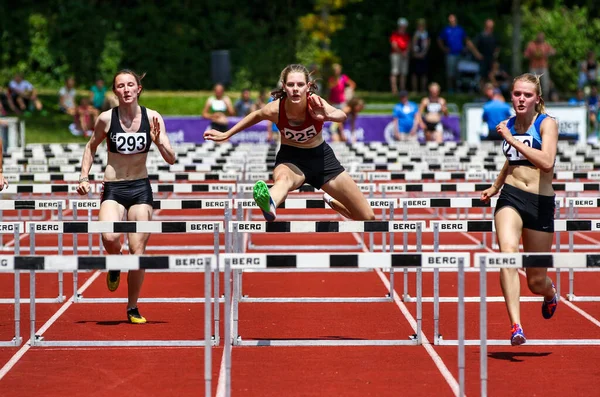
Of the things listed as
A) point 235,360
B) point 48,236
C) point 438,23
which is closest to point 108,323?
point 235,360

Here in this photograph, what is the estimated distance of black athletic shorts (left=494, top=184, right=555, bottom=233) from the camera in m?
8.40

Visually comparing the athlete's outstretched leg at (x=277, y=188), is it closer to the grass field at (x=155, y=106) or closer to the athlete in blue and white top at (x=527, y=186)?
the athlete in blue and white top at (x=527, y=186)

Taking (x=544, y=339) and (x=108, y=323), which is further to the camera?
(x=108, y=323)

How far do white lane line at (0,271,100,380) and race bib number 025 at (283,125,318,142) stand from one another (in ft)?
7.85

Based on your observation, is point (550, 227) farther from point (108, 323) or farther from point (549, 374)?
point (108, 323)

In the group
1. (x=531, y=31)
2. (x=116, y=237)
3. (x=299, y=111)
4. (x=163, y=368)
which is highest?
(x=531, y=31)

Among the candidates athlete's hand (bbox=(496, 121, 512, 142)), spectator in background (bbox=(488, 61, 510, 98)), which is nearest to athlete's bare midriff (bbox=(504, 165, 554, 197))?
athlete's hand (bbox=(496, 121, 512, 142))

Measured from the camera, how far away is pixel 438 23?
125 feet

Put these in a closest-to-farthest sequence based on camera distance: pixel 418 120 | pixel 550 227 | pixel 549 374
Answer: pixel 549 374
pixel 550 227
pixel 418 120

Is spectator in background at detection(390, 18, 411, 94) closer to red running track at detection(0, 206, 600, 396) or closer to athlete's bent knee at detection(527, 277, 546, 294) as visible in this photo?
red running track at detection(0, 206, 600, 396)

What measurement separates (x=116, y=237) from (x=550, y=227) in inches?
129

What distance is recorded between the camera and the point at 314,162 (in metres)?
9.61

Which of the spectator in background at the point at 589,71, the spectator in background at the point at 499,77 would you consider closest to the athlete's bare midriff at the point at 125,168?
the spectator in background at the point at 499,77

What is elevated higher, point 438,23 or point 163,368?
point 438,23
